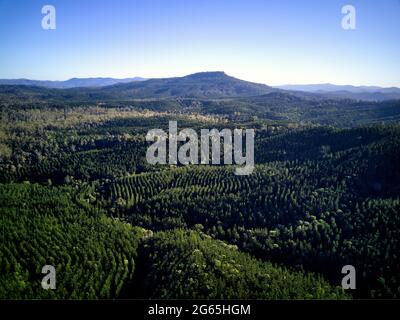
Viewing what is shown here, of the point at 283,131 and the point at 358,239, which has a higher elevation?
the point at 283,131

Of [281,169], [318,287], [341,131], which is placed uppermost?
[341,131]

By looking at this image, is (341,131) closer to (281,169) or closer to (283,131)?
(283,131)

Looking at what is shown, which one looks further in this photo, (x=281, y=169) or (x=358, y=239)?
(x=281, y=169)

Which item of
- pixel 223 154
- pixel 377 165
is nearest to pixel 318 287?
pixel 377 165

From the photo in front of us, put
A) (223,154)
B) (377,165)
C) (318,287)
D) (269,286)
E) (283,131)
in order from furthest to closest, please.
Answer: (283,131) → (223,154) → (377,165) → (318,287) → (269,286)

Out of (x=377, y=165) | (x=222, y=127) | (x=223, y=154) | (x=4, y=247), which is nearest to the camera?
(x=4, y=247)
